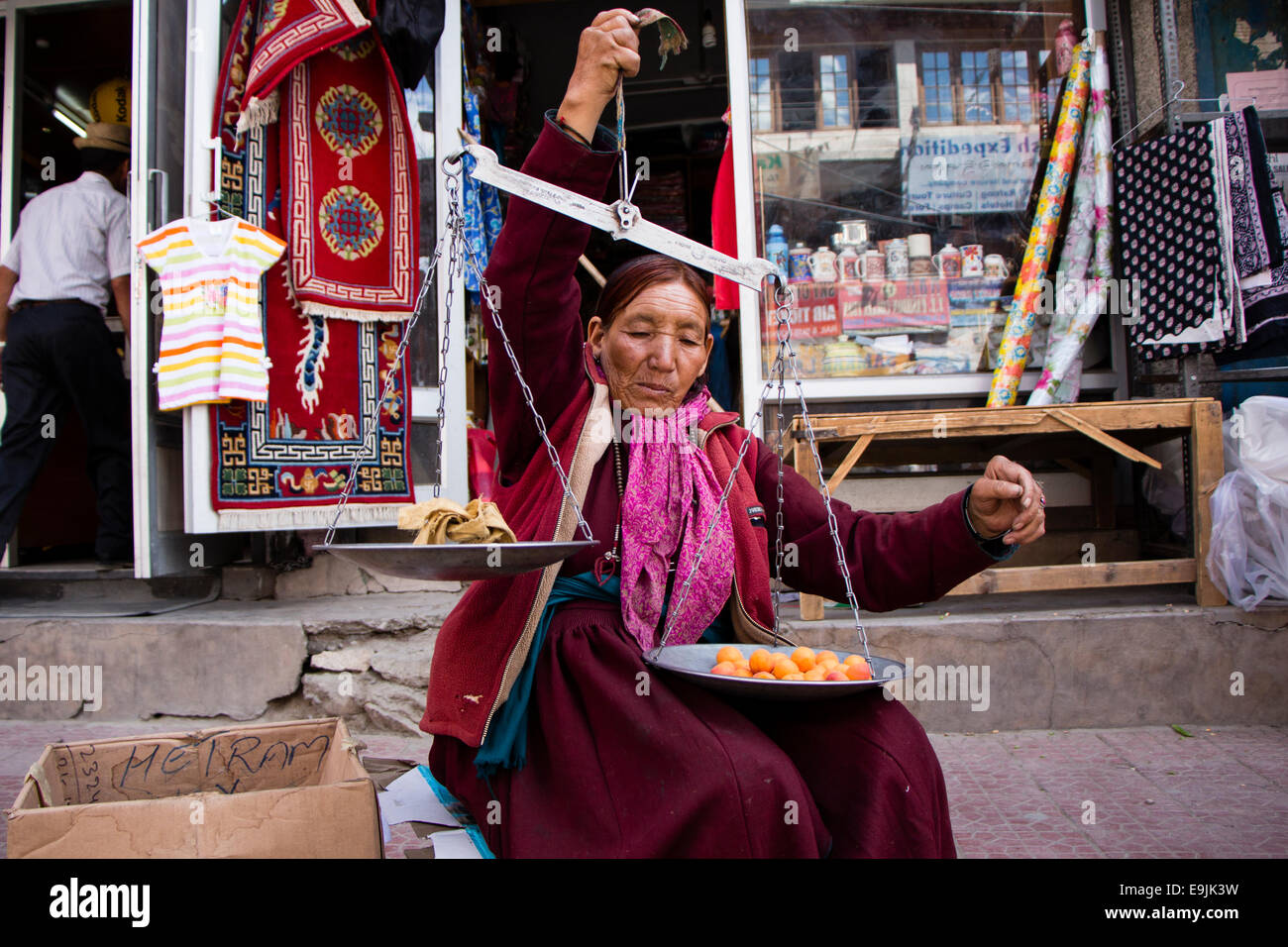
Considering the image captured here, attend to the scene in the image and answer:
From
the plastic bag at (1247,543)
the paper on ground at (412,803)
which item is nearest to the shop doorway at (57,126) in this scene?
the paper on ground at (412,803)

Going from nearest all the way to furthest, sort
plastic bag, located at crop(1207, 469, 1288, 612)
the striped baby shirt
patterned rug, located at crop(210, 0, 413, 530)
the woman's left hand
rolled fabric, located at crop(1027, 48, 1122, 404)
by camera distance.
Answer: the woman's left hand
plastic bag, located at crop(1207, 469, 1288, 612)
the striped baby shirt
patterned rug, located at crop(210, 0, 413, 530)
rolled fabric, located at crop(1027, 48, 1122, 404)

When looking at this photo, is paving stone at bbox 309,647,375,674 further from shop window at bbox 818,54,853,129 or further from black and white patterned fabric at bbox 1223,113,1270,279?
black and white patterned fabric at bbox 1223,113,1270,279

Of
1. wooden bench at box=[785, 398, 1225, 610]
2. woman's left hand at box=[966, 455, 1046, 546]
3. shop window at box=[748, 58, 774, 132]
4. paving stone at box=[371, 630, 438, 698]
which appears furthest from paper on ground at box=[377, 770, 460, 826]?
shop window at box=[748, 58, 774, 132]

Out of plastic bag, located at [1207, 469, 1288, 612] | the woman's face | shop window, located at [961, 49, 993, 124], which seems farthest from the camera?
shop window, located at [961, 49, 993, 124]

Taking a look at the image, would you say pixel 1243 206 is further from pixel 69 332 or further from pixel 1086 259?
pixel 69 332

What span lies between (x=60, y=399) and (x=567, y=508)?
11.5ft

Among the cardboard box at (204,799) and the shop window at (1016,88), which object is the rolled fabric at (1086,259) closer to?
the shop window at (1016,88)

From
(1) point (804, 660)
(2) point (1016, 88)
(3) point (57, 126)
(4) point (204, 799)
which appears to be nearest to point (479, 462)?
(4) point (204, 799)

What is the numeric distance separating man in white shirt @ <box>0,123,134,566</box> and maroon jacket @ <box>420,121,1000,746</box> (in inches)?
116

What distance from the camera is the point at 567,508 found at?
5.34ft

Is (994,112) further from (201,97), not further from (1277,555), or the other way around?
(201,97)

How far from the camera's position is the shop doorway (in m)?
4.59

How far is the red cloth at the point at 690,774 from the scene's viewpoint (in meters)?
1.33
